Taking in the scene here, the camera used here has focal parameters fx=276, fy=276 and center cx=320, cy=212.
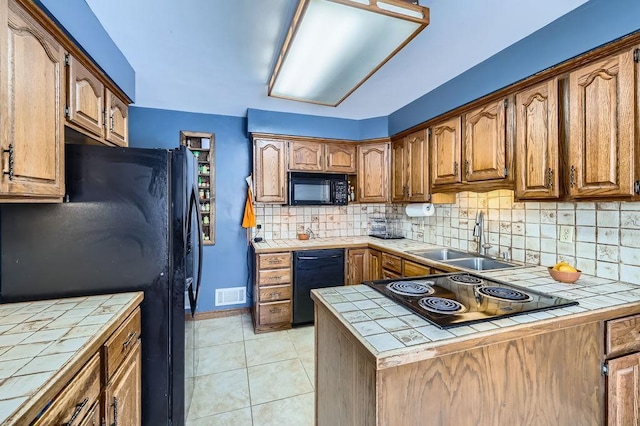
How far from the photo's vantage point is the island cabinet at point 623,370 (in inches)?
46.0

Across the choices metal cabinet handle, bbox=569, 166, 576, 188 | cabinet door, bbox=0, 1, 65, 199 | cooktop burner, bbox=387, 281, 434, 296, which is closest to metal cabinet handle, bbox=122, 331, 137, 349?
cabinet door, bbox=0, 1, 65, 199

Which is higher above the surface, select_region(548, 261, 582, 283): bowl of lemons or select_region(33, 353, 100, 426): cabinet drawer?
select_region(548, 261, 582, 283): bowl of lemons

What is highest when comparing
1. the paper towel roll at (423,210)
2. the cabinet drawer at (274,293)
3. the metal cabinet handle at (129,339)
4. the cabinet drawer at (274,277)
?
the paper towel roll at (423,210)

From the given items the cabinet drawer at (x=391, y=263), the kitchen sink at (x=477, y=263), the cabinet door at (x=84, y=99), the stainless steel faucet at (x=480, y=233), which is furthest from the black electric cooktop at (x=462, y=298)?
the cabinet door at (x=84, y=99)

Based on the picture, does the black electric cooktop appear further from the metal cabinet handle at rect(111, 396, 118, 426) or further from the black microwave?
the black microwave

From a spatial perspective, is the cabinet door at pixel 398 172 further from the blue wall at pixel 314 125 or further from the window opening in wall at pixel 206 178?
the window opening in wall at pixel 206 178

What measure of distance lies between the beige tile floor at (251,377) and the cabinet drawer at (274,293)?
14.0 inches

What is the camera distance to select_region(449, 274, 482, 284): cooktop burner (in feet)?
4.85

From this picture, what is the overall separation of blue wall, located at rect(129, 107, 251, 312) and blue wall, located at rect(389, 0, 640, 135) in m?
2.22

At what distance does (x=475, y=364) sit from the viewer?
960 mm

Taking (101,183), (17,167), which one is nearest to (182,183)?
(101,183)

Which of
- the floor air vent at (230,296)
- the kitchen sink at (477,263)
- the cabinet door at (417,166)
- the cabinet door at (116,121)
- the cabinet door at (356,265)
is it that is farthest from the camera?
the floor air vent at (230,296)

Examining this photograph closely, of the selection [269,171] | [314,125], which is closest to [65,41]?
[269,171]

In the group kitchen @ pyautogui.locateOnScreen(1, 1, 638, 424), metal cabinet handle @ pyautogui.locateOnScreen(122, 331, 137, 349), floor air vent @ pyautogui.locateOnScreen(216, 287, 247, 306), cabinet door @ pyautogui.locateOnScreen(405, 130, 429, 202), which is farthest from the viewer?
floor air vent @ pyautogui.locateOnScreen(216, 287, 247, 306)
